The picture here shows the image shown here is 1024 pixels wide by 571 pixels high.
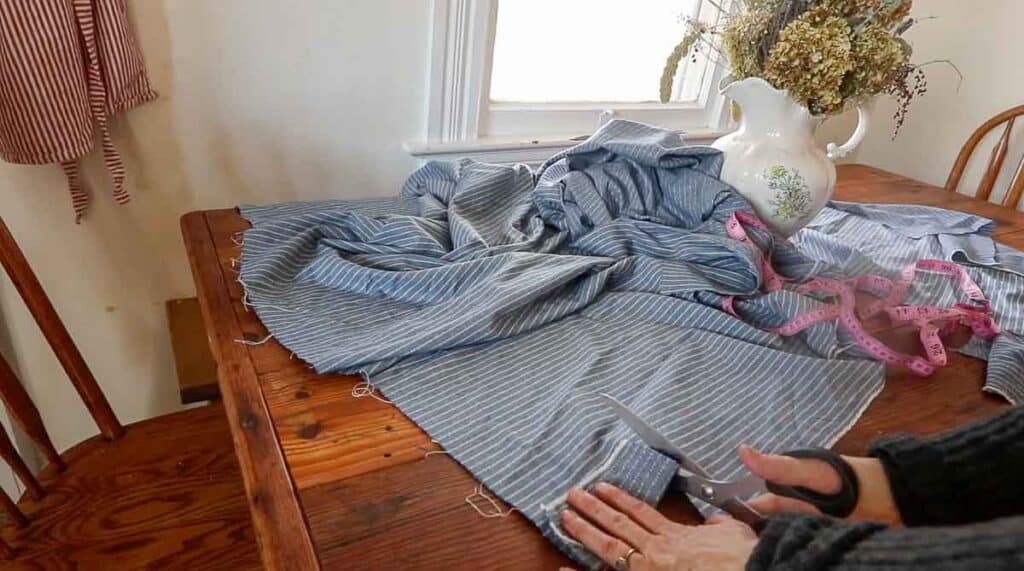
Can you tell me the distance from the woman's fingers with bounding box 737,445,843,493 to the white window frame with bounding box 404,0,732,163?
96 cm

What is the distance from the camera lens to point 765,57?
909 millimetres

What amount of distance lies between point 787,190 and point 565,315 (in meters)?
0.41

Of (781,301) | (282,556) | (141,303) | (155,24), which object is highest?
(155,24)

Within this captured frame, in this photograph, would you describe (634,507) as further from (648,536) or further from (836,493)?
(836,493)

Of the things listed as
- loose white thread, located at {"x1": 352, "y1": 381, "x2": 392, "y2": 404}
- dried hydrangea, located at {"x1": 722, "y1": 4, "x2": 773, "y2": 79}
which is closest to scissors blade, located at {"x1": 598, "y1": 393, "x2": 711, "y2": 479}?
loose white thread, located at {"x1": 352, "y1": 381, "x2": 392, "y2": 404}

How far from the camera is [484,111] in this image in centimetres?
137

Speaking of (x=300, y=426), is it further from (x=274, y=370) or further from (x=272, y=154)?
(x=272, y=154)

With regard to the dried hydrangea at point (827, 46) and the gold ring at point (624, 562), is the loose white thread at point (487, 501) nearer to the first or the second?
the gold ring at point (624, 562)

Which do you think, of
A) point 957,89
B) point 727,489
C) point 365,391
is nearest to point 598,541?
point 727,489

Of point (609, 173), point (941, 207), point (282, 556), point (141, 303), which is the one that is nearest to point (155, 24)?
point (141, 303)

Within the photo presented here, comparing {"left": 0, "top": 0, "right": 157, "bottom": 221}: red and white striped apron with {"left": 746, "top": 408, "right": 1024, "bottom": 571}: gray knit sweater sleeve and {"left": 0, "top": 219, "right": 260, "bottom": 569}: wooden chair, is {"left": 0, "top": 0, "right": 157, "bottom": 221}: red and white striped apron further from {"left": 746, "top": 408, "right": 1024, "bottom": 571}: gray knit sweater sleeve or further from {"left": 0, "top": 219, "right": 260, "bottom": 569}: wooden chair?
{"left": 746, "top": 408, "right": 1024, "bottom": 571}: gray knit sweater sleeve

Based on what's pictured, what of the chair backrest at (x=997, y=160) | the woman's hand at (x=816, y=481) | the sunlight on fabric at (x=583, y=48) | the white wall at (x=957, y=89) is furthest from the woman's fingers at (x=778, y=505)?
the white wall at (x=957, y=89)

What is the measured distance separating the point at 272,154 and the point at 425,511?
2.91 ft

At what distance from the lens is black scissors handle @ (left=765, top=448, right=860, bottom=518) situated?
0.53 m
